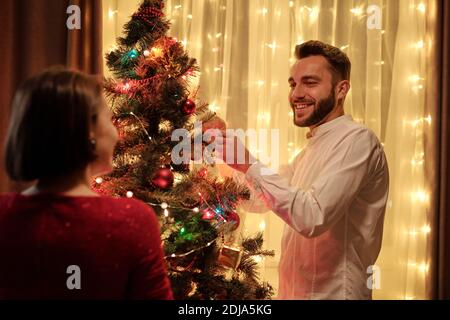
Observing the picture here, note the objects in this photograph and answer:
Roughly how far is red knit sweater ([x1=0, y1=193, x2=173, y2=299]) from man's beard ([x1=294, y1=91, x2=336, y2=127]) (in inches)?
42.6

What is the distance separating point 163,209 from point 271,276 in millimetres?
1273

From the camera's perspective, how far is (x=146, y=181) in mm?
1597

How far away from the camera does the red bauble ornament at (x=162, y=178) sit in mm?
1580

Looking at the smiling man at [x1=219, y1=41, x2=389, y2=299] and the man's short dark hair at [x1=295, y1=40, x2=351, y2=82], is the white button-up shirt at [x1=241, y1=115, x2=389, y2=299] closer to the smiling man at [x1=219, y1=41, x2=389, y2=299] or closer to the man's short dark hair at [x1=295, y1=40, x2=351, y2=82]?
the smiling man at [x1=219, y1=41, x2=389, y2=299]

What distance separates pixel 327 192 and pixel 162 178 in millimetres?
585

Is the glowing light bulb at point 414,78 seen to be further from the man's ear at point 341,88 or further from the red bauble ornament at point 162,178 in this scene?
the red bauble ornament at point 162,178

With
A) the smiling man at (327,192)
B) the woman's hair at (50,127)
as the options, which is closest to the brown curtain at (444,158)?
the smiling man at (327,192)

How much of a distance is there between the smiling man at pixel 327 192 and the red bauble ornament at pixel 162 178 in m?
0.22

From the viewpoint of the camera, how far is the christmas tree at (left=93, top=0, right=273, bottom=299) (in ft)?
5.26

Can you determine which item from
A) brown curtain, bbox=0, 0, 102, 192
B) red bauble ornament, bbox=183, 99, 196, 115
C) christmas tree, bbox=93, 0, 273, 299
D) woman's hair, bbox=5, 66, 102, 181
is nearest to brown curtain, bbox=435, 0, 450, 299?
christmas tree, bbox=93, 0, 273, 299

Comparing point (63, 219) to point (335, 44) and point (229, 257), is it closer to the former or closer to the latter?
point (229, 257)
